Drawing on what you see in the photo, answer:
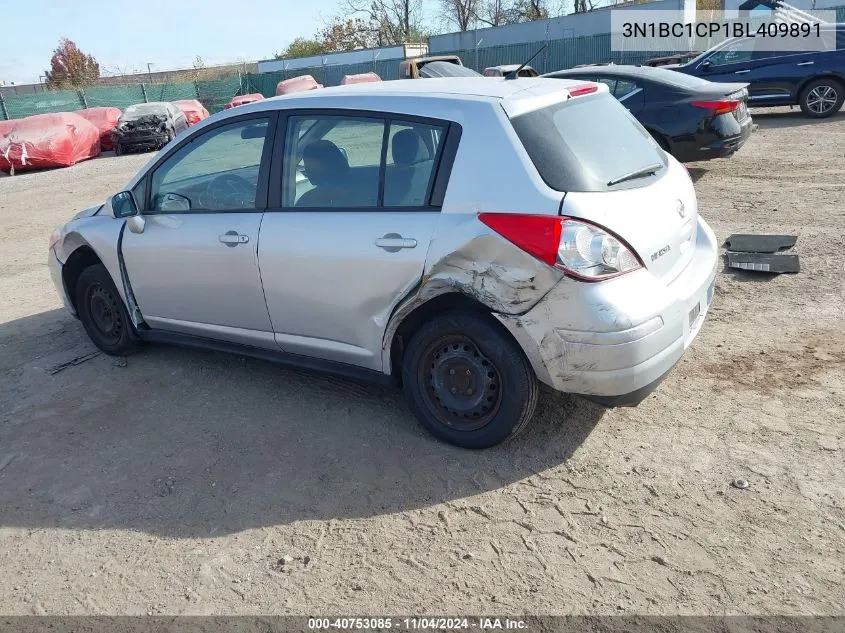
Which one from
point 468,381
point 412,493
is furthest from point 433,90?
point 412,493

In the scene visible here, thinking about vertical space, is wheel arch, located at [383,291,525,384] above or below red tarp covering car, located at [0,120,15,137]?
below

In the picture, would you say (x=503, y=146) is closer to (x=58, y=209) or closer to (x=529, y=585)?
(x=529, y=585)

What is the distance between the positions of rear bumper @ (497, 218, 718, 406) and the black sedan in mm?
6859

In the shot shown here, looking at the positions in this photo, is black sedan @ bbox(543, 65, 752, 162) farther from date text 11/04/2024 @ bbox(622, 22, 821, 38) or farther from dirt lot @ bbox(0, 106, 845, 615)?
date text 11/04/2024 @ bbox(622, 22, 821, 38)

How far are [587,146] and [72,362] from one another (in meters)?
4.04

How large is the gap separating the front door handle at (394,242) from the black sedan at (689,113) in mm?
7134

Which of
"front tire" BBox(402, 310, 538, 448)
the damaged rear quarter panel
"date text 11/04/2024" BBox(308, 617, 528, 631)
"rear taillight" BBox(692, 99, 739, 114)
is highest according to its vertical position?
"rear taillight" BBox(692, 99, 739, 114)

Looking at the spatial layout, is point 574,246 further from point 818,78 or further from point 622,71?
point 818,78

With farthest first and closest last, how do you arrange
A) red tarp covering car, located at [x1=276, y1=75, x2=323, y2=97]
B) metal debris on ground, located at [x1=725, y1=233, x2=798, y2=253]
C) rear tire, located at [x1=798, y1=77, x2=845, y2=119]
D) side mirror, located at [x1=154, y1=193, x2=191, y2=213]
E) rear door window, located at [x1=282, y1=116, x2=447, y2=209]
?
red tarp covering car, located at [x1=276, y1=75, x2=323, y2=97] → rear tire, located at [x1=798, y1=77, x2=845, y2=119] → metal debris on ground, located at [x1=725, y1=233, x2=798, y2=253] → side mirror, located at [x1=154, y1=193, x2=191, y2=213] → rear door window, located at [x1=282, y1=116, x2=447, y2=209]

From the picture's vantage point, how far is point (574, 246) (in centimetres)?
322

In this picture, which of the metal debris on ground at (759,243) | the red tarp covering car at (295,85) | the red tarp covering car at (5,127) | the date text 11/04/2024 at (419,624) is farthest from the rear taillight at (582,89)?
the red tarp covering car at (295,85)

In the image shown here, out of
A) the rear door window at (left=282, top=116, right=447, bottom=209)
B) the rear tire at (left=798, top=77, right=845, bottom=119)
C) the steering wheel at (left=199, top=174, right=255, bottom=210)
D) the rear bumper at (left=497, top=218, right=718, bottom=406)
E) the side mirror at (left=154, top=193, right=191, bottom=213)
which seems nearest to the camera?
the rear bumper at (left=497, top=218, right=718, bottom=406)

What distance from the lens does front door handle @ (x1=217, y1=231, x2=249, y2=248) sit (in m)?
4.20

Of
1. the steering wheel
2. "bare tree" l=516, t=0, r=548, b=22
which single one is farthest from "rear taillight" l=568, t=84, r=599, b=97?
"bare tree" l=516, t=0, r=548, b=22
